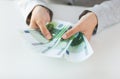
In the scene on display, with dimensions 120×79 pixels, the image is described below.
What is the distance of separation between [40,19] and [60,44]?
155mm

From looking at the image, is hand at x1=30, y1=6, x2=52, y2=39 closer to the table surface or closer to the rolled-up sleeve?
the table surface

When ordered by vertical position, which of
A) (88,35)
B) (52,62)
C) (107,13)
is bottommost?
(52,62)

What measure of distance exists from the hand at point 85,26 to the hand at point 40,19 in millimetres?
70

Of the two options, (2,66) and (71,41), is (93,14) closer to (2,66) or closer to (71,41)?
(71,41)

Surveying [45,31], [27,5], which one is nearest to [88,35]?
[45,31]

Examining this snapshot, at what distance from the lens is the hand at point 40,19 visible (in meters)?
0.89

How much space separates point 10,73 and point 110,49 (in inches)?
12.9

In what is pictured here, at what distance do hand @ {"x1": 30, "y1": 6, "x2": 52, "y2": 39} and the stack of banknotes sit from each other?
17 millimetres

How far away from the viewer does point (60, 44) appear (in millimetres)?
845

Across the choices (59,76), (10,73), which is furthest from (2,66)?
(59,76)

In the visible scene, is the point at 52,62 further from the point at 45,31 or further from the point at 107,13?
the point at 107,13

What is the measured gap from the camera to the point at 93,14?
970mm

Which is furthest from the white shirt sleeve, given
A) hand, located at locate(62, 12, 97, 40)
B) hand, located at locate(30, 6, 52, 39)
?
hand, located at locate(62, 12, 97, 40)

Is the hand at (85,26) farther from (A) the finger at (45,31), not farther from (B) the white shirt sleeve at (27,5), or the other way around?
(B) the white shirt sleeve at (27,5)
